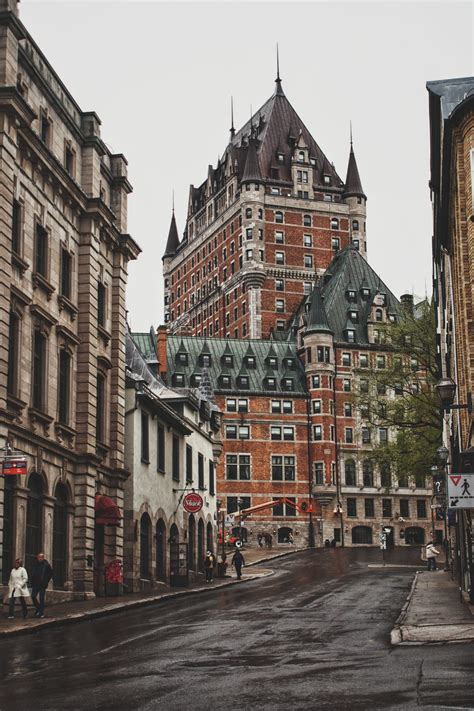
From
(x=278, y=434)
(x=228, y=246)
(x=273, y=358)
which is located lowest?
(x=278, y=434)

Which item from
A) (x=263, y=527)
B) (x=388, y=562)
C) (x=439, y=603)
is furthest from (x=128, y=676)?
(x=263, y=527)

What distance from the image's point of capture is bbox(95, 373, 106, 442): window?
40.2 m

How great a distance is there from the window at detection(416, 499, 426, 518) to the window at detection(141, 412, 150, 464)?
242ft

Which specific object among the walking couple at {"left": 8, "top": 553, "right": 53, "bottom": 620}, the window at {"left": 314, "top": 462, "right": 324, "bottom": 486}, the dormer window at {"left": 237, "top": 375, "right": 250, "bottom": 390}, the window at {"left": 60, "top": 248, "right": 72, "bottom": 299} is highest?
the dormer window at {"left": 237, "top": 375, "right": 250, "bottom": 390}

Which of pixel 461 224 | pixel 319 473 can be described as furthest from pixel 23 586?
pixel 319 473

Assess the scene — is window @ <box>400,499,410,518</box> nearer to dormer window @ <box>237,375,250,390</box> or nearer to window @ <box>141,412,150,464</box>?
dormer window @ <box>237,375,250,390</box>

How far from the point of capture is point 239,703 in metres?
12.3

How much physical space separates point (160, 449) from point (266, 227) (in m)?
91.4

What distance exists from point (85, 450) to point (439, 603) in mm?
13420

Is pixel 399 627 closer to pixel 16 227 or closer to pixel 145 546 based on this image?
pixel 16 227

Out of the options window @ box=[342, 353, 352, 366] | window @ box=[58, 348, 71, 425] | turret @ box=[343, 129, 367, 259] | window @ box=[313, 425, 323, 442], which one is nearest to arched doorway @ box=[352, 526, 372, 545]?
window @ box=[313, 425, 323, 442]

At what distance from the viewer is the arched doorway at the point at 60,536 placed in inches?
1388

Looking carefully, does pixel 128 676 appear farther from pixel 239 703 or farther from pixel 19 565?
pixel 19 565

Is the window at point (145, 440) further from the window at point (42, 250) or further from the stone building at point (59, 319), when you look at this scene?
the window at point (42, 250)
